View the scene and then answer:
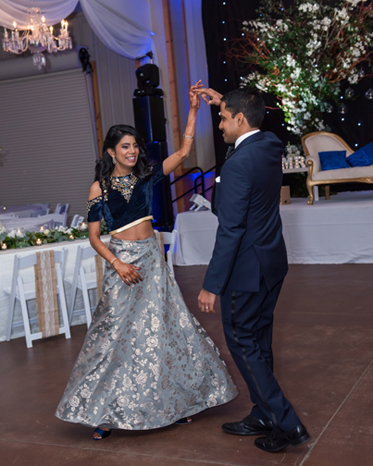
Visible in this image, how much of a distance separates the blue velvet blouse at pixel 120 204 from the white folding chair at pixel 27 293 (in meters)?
1.79

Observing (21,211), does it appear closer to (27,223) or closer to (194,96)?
(27,223)

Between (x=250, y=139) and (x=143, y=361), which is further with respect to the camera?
(x=143, y=361)

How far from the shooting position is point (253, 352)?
224 cm

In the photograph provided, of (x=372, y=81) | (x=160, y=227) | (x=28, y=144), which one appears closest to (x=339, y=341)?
(x=160, y=227)

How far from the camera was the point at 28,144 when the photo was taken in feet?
40.7

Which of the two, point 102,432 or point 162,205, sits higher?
point 162,205

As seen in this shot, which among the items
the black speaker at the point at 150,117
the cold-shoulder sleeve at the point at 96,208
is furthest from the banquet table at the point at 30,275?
the black speaker at the point at 150,117

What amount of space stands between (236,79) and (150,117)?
2549 mm

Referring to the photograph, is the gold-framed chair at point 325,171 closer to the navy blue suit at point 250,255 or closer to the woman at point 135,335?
the woman at point 135,335

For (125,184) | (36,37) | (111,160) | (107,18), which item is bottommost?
(125,184)

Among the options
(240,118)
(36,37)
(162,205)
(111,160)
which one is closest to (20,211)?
(162,205)

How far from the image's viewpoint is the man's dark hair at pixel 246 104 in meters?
2.18

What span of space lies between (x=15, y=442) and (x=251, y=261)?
147 cm

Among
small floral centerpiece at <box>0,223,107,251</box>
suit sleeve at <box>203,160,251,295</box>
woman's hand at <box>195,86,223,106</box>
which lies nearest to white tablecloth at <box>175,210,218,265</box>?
small floral centerpiece at <box>0,223,107,251</box>
